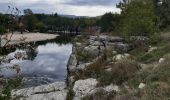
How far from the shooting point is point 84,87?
1491cm

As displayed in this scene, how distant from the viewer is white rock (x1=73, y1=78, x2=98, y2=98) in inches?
561

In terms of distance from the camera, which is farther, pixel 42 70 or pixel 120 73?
pixel 42 70

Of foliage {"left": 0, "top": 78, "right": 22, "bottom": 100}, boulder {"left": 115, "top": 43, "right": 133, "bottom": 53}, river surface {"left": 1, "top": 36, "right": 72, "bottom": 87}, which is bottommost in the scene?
river surface {"left": 1, "top": 36, "right": 72, "bottom": 87}

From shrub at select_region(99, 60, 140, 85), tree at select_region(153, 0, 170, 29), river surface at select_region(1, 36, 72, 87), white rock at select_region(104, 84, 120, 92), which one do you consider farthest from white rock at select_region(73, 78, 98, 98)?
tree at select_region(153, 0, 170, 29)

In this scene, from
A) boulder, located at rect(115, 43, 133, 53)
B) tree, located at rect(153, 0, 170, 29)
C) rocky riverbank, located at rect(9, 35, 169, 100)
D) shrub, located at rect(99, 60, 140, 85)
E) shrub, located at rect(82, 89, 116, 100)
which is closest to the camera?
rocky riverbank, located at rect(9, 35, 169, 100)

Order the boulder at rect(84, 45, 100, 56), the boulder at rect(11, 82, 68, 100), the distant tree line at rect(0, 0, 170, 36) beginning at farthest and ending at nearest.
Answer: the boulder at rect(84, 45, 100, 56) < the boulder at rect(11, 82, 68, 100) < the distant tree line at rect(0, 0, 170, 36)

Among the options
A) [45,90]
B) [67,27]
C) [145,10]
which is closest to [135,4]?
[145,10]

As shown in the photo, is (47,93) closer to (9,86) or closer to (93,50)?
(93,50)

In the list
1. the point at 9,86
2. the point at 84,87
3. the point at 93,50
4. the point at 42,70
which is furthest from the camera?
the point at 42,70

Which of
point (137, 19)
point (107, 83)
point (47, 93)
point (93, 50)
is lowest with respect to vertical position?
point (47, 93)

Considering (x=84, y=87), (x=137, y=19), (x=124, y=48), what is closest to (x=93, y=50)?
(x=124, y=48)

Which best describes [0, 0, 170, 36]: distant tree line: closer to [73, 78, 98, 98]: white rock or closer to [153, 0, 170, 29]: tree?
[153, 0, 170, 29]: tree

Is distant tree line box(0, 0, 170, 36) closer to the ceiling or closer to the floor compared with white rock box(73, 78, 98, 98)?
closer to the ceiling

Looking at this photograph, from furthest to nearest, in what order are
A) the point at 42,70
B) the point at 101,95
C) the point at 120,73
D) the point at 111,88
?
the point at 42,70, the point at 120,73, the point at 111,88, the point at 101,95
